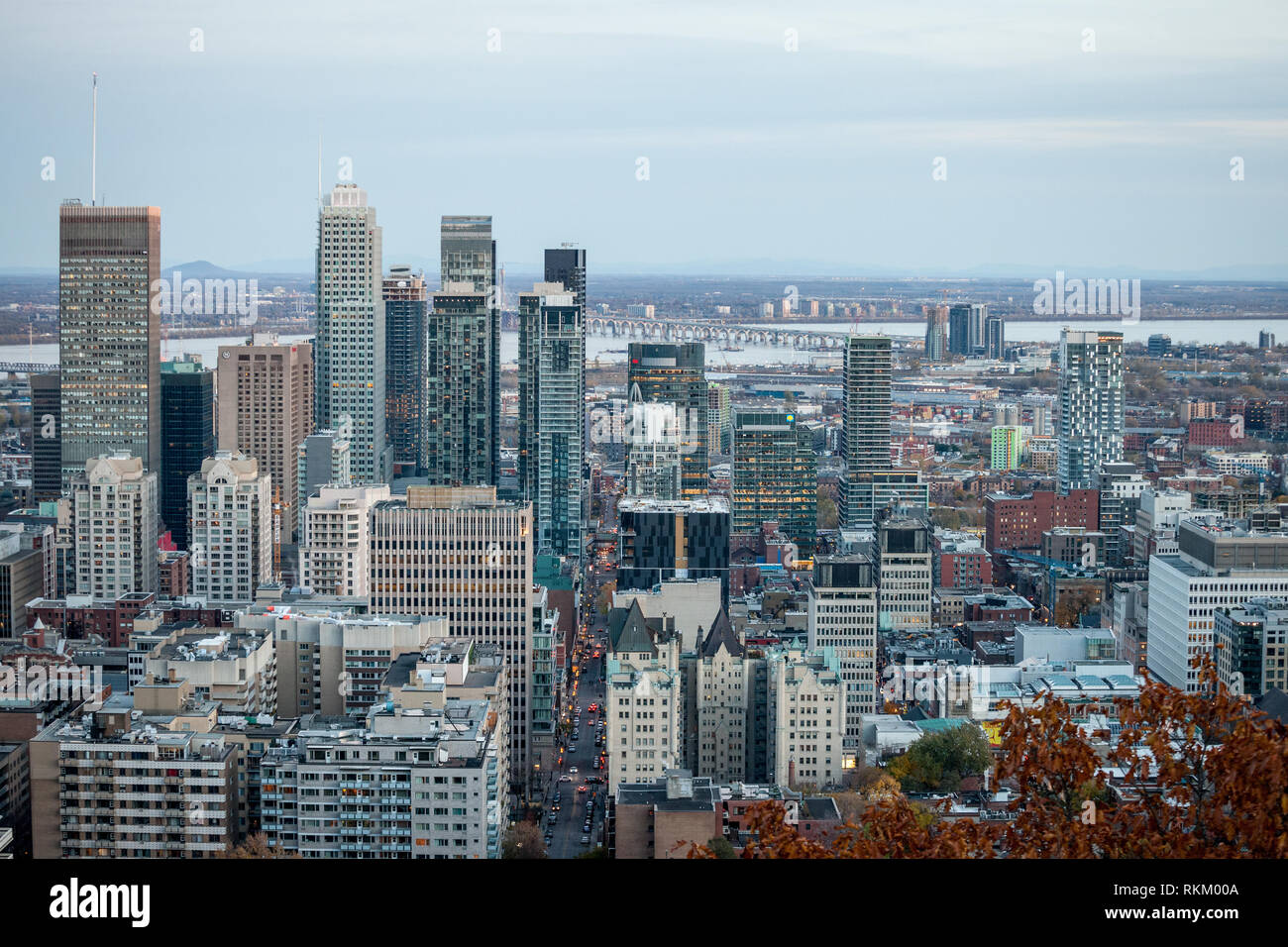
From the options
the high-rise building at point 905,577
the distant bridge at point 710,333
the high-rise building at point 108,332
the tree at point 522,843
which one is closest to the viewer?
the tree at point 522,843

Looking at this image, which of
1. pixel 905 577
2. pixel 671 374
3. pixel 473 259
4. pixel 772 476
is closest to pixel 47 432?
pixel 671 374

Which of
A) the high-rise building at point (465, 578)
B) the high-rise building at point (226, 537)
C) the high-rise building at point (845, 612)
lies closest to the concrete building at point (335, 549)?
the high-rise building at point (226, 537)

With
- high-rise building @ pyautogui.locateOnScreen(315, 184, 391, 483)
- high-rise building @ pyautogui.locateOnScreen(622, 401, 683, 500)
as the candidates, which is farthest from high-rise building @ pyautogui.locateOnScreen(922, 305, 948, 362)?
high-rise building @ pyautogui.locateOnScreen(315, 184, 391, 483)

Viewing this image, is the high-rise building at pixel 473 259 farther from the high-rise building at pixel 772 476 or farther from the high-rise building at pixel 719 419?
the high-rise building at pixel 772 476

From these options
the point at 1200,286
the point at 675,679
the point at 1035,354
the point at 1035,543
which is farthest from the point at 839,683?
the point at 1035,354
